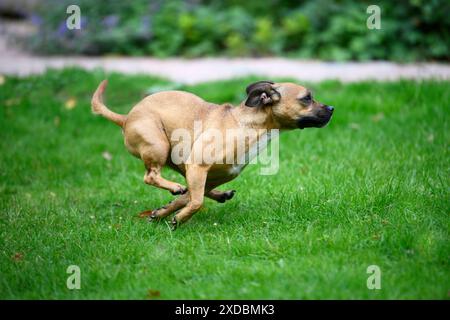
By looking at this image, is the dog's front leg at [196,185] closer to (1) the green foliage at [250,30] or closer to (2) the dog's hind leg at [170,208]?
(2) the dog's hind leg at [170,208]

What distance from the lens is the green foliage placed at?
1034 centimetres

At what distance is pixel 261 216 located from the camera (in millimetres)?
5324

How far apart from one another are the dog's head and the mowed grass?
0.72 meters

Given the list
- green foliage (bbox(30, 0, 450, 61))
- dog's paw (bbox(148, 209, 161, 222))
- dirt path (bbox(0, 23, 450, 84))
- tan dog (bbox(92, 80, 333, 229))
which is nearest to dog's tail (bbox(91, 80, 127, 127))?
tan dog (bbox(92, 80, 333, 229))

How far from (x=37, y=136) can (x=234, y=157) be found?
403 cm

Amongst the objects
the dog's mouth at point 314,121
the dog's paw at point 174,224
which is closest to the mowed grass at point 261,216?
the dog's paw at point 174,224

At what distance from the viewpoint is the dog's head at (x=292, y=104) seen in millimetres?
5199

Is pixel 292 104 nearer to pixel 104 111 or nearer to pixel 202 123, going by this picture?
pixel 202 123

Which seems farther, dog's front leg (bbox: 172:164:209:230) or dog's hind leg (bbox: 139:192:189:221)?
dog's hind leg (bbox: 139:192:189:221)

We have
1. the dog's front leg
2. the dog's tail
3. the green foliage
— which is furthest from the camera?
the green foliage

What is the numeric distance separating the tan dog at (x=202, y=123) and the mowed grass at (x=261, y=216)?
37 cm

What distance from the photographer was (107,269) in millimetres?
4500

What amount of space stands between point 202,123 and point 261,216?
93cm

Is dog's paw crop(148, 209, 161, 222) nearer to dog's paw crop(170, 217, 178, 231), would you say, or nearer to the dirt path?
dog's paw crop(170, 217, 178, 231)
